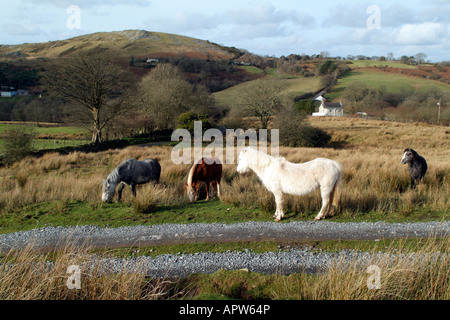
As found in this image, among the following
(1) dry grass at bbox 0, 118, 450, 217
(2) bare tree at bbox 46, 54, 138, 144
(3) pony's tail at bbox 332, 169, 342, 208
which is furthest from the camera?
(2) bare tree at bbox 46, 54, 138, 144

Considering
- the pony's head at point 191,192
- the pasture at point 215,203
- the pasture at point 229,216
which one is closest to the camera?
the pasture at point 229,216

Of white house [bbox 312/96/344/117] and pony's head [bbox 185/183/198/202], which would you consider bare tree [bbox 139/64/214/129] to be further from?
white house [bbox 312/96/344/117]

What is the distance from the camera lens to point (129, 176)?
1064cm

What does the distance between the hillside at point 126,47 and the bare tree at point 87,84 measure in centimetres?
9399

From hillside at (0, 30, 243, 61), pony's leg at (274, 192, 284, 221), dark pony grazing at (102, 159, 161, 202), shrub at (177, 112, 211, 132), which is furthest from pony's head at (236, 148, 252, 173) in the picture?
hillside at (0, 30, 243, 61)

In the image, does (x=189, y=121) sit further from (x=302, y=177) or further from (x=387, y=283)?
(x=387, y=283)

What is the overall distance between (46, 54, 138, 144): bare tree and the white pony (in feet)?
78.8

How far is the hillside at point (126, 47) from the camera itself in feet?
423

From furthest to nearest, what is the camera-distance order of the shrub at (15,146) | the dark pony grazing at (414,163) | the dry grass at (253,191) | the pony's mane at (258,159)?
1. the shrub at (15,146)
2. the dark pony grazing at (414,163)
3. the dry grass at (253,191)
4. the pony's mane at (258,159)

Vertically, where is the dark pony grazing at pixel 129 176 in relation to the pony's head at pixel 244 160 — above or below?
below

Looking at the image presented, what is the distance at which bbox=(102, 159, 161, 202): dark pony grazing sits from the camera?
10375 millimetres

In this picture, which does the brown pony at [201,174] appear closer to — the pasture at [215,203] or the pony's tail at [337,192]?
the pasture at [215,203]

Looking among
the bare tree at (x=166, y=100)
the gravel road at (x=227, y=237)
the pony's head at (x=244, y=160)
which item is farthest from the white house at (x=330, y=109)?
the gravel road at (x=227, y=237)
